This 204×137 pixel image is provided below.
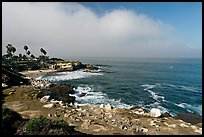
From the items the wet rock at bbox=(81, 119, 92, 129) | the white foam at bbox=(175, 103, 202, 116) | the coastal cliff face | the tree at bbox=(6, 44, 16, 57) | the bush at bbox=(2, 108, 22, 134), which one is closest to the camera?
the bush at bbox=(2, 108, 22, 134)

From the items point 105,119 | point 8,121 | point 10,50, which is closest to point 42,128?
point 8,121

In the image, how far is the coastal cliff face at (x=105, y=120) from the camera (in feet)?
53.4

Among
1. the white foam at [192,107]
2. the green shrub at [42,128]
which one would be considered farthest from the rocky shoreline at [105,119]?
the white foam at [192,107]

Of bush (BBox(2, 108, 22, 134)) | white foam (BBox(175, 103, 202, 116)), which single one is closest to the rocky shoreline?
bush (BBox(2, 108, 22, 134))

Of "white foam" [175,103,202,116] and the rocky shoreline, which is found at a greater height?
the rocky shoreline

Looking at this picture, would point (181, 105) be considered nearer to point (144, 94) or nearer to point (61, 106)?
point (144, 94)

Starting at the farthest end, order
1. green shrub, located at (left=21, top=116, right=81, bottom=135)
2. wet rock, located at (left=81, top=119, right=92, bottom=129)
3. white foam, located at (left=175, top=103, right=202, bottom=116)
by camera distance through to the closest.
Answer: white foam, located at (left=175, top=103, right=202, bottom=116)
wet rock, located at (left=81, top=119, right=92, bottom=129)
green shrub, located at (left=21, top=116, right=81, bottom=135)

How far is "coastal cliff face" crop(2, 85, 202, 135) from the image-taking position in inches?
641

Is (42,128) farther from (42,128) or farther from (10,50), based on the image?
(10,50)

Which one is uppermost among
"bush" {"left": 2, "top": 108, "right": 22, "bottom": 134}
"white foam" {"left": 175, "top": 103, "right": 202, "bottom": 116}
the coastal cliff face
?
"bush" {"left": 2, "top": 108, "right": 22, "bottom": 134}

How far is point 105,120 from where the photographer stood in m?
18.5

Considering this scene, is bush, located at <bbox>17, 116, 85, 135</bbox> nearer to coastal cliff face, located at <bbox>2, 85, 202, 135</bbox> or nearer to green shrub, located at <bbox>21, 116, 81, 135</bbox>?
green shrub, located at <bbox>21, 116, 81, 135</bbox>

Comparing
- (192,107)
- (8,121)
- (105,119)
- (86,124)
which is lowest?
(192,107)

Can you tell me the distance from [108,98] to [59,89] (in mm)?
8046
